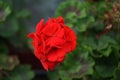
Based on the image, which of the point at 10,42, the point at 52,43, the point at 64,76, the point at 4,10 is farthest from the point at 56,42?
the point at 10,42

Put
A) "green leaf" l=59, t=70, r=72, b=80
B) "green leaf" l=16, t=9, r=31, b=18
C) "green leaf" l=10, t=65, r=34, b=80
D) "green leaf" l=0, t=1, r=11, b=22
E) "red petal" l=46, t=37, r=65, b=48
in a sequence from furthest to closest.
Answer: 1. "green leaf" l=16, t=9, r=31, b=18
2. "green leaf" l=10, t=65, r=34, b=80
3. "green leaf" l=0, t=1, r=11, b=22
4. "green leaf" l=59, t=70, r=72, b=80
5. "red petal" l=46, t=37, r=65, b=48

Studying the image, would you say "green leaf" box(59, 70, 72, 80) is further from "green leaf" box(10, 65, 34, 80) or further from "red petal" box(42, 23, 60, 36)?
"green leaf" box(10, 65, 34, 80)

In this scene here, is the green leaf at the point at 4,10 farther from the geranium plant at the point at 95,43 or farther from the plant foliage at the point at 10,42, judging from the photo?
the geranium plant at the point at 95,43

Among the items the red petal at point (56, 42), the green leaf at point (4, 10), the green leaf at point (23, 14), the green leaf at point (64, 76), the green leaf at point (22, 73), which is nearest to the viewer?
the red petal at point (56, 42)

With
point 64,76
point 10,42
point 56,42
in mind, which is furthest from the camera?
point 10,42

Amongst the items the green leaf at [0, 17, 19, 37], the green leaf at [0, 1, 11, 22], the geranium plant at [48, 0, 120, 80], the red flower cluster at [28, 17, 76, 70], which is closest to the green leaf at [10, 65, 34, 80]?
the green leaf at [0, 17, 19, 37]

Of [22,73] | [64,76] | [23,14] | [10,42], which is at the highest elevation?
[23,14]

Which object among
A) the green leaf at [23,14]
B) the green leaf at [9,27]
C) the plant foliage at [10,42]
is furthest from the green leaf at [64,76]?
the green leaf at [23,14]

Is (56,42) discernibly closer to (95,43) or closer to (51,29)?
(51,29)

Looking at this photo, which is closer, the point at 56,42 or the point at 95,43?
the point at 56,42
